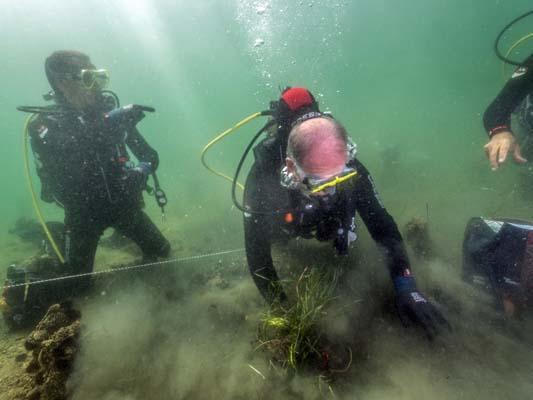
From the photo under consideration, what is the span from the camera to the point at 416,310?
2.94 m

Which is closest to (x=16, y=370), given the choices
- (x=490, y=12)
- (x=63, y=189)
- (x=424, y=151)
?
(x=63, y=189)

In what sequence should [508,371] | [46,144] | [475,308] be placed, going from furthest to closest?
[46,144] → [475,308] → [508,371]

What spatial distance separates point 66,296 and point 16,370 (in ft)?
5.42

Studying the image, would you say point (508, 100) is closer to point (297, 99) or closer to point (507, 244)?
point (507, 244)

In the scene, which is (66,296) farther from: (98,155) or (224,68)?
(224,68)

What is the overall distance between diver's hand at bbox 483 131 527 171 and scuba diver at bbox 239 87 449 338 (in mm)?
1245

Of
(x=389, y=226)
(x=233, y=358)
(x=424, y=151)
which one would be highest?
(x=389, y=226)

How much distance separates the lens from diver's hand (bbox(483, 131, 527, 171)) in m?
2.99

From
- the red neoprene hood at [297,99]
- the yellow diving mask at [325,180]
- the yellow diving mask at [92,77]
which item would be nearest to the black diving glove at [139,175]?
the yellow diving mask at [92,77]

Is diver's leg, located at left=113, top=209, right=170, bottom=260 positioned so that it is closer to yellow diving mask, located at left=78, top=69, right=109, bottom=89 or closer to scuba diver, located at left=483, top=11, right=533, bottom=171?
yellow diving mask, located at left=78, top=69, right=109, bottom=89

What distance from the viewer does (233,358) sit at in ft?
10.7

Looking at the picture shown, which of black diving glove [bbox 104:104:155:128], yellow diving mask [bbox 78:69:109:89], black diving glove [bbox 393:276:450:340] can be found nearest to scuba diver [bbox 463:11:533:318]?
black diving glove [bbox 393:276:450:340]

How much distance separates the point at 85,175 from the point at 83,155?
0.34 m

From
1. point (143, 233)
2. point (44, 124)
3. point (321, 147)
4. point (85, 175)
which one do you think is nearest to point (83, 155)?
point (85, 175)
